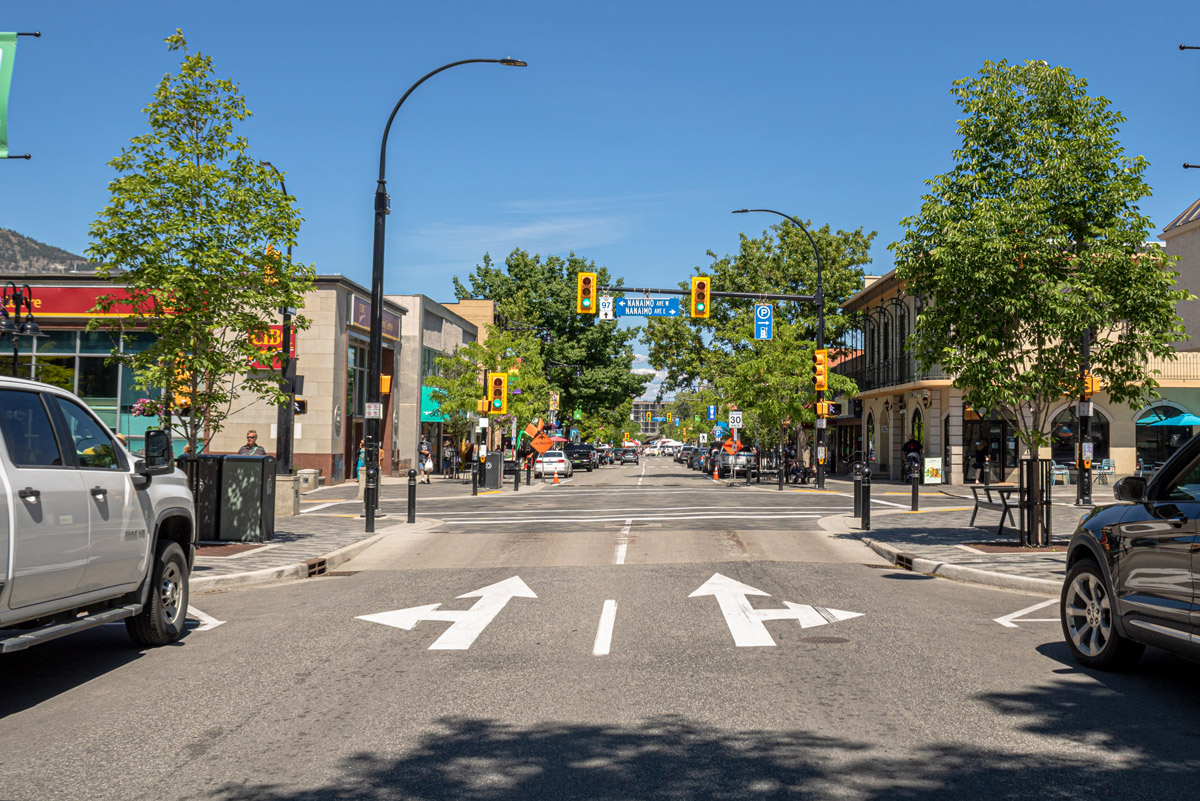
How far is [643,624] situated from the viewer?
9.26 meters

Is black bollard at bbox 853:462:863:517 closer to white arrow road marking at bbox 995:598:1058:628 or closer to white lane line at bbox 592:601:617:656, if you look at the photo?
white arrow road marking at bbox 995:598:1058:628

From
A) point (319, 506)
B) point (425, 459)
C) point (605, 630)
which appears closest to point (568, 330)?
point (425, 459)

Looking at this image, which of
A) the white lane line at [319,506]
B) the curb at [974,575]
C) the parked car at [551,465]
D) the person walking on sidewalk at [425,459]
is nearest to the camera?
the curb at [974,575]

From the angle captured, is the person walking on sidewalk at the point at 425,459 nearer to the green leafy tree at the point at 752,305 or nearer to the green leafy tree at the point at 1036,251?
the green leafy tree at the point at 752,305

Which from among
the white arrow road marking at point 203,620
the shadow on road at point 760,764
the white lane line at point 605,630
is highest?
the shadow on road at point 760,764

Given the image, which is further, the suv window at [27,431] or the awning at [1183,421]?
the awning at [1183,421]

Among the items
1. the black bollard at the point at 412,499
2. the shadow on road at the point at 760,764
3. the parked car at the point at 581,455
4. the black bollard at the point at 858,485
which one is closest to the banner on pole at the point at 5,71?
the black bollard at the point at 412,499

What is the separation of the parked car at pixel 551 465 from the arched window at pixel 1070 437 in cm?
Answer: 2104

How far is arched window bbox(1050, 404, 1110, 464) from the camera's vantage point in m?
41.1

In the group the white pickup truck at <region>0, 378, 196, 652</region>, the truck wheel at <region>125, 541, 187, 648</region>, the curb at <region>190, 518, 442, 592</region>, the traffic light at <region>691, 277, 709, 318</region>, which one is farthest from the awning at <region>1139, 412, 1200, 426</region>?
the white pickup truck at <region>0, 378, 196, 652</region>

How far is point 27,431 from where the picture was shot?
6527 mm

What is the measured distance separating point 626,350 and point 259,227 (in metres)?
59.7

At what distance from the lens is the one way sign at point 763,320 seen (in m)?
37.7

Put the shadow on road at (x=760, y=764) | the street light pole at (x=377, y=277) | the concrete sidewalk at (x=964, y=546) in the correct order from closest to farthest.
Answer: the shadow on road at (x=760, y=764) < the concrete sidewalk at (x=964, y=546) < the street light pole at (x=377, y=277)
